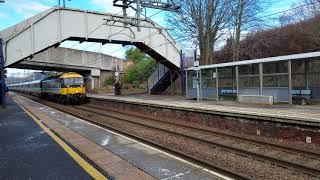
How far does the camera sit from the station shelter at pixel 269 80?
15867mm

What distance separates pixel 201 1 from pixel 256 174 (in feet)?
79.0

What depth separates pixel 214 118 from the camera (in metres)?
14.5

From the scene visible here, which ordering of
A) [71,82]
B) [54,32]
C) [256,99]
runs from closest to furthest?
[256,99] < [54,32] < [71,82]

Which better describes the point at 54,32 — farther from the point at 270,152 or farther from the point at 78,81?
the point at 270,152

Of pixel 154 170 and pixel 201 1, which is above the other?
pixel 201 1

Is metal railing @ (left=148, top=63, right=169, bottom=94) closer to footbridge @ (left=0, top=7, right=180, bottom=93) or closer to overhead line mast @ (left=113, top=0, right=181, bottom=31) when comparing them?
footbridge @ (left=0, top=7, right=180, bottom=93)

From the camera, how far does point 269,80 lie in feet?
56.5

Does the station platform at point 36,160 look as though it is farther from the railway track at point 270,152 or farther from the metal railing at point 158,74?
the metal railing at point 158,74

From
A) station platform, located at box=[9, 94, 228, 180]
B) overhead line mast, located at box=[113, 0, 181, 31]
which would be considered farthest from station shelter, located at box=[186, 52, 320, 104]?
station platform, located at box=[9, 94, 228, 180]

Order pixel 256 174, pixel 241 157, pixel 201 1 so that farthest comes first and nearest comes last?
pixel 201 1
pixel 241 157
pixel 256 174

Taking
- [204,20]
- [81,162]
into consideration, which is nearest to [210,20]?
[204,20]

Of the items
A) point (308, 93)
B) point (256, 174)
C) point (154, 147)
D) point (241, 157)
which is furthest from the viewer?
point (308, 93)

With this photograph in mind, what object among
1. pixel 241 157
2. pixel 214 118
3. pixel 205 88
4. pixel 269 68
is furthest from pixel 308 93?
pixel 241 157

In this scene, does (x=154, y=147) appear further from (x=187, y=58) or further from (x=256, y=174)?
(x=187, y=58)
